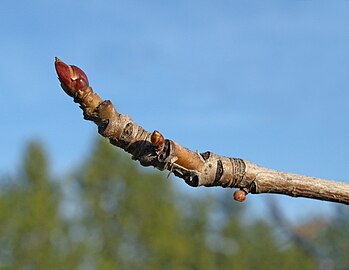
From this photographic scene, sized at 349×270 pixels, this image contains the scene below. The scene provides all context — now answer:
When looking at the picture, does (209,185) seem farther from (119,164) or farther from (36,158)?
(119,164)

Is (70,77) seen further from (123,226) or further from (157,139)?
(123,226)

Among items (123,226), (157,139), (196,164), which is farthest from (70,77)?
(123,226)

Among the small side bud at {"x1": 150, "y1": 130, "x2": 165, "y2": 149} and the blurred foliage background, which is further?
the blurred foliage background

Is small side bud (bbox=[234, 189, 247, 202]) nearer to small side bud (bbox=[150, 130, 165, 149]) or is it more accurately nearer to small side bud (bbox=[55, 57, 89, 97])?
small side bud (bbox=[150, 130, 165, 149])

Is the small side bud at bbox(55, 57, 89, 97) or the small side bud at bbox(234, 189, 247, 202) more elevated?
the small side bud at bbox(234, 189, 247, 202)

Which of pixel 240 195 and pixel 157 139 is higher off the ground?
pixel 240 195

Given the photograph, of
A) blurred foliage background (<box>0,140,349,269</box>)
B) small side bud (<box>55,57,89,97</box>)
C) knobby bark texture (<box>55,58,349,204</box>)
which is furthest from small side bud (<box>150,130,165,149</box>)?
blurred foliage background (<box>0,140,349,269</box>)
